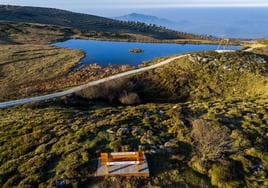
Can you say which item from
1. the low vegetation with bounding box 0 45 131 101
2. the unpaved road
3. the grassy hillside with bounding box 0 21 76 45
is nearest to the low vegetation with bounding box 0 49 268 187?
the unpaved road

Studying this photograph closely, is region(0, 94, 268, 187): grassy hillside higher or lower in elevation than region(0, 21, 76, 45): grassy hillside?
higher

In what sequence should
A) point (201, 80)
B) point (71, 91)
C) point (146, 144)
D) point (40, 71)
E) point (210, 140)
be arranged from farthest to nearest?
1. point (40, 71)
2. point (201, 80)
3. point (71, 91)
4. point (210, 140)
5. point (146, 144)

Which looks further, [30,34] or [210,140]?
[30,34]

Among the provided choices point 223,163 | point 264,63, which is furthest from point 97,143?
point 264,63

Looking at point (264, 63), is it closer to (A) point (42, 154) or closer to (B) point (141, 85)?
(B) point (141, 85)

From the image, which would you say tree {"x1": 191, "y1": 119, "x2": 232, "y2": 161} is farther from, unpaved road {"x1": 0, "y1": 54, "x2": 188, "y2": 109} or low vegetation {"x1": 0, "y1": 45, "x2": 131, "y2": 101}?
low vegetation {"x1": 0, "y1": 45, "x2": 131, "y2": 101}

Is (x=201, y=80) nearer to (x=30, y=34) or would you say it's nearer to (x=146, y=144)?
(x=146, y=144)

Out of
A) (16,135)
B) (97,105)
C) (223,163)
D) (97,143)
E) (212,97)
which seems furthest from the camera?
(212,97)

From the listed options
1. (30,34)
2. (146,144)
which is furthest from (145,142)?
(30,34)

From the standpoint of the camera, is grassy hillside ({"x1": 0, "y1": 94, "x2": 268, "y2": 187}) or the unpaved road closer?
grassy hillside ({"x1": 0, "y1": 94, "x2": 268, "y2": 187})
